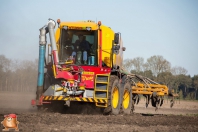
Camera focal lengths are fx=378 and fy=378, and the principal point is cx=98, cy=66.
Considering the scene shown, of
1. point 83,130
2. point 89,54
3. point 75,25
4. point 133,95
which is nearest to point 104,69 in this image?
point 89,54

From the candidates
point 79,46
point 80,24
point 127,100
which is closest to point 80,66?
point 79,46

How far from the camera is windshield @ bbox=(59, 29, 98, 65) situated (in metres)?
14.6

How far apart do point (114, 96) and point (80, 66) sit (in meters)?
1.93

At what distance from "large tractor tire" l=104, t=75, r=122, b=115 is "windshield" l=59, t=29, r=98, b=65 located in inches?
41.1

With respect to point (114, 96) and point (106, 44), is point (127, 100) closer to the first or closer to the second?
point (114, 96)

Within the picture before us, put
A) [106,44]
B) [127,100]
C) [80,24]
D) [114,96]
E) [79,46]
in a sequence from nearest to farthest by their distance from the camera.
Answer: [79,46]
[80,24]
[106,44]
[114,96]
[127,100]

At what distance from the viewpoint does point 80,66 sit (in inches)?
567

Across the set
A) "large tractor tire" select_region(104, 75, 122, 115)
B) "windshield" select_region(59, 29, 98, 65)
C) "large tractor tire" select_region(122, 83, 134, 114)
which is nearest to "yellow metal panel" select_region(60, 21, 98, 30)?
"windshield" select_region(59, 29, 98, 65)

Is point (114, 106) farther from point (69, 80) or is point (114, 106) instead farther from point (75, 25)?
point (75, 25)

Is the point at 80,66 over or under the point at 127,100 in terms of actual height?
over

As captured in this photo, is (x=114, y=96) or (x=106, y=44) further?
(x=114, y=96)

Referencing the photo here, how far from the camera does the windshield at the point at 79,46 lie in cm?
1457

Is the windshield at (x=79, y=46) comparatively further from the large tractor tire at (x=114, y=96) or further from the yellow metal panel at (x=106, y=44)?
the large tractor tire at (x=114, y=96)

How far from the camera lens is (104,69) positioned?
1462cm
